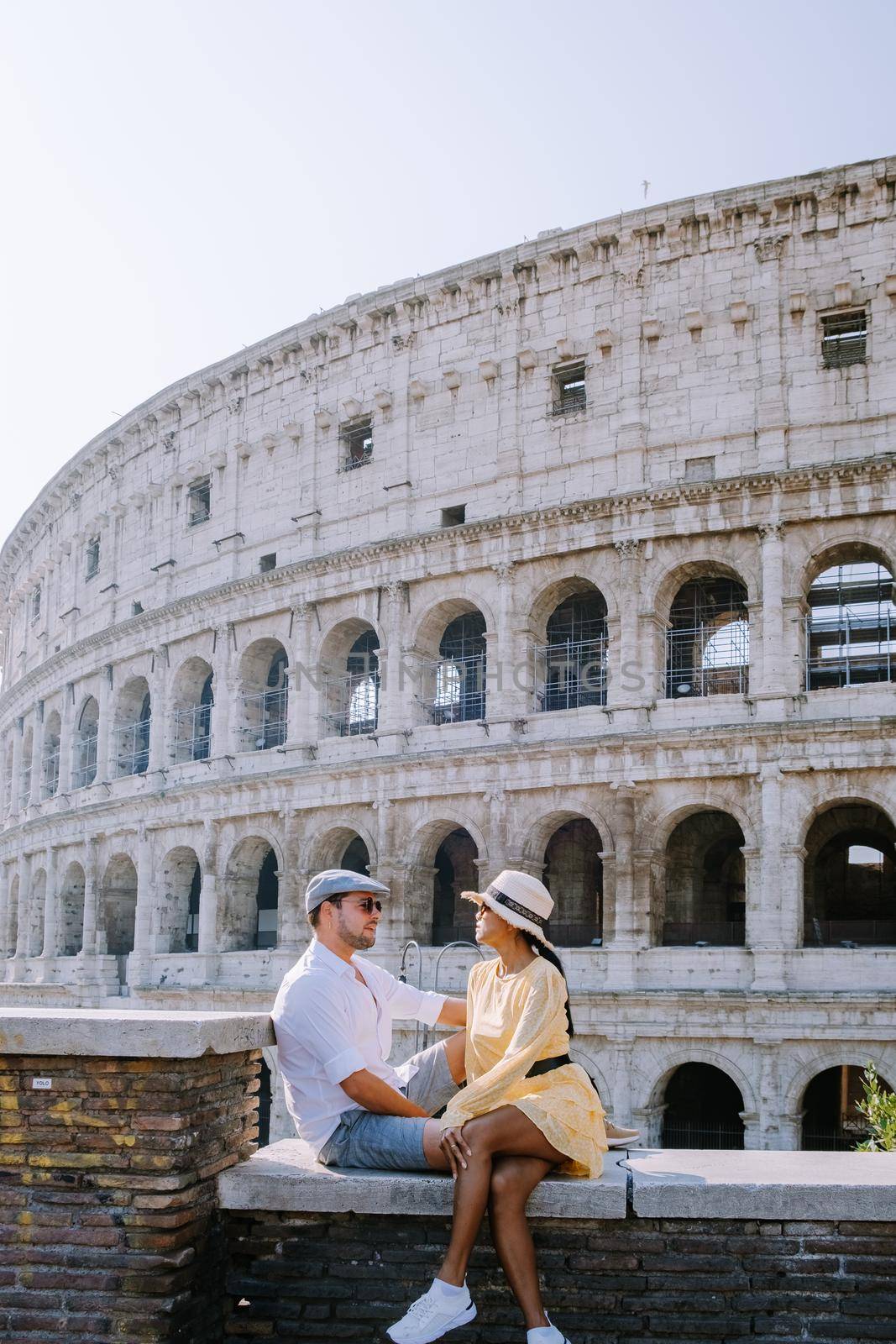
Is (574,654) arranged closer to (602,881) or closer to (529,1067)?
(602,881)

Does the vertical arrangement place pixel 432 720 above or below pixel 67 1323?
above

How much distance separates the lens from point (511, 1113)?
5.37 metres

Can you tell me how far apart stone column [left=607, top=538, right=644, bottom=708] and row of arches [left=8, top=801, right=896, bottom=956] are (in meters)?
2.04

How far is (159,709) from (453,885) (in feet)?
25.3

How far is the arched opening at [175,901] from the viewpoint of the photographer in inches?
1102

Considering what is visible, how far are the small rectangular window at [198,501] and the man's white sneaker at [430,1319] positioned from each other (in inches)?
994

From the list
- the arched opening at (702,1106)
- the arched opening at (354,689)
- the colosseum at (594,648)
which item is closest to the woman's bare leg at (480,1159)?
the colosseum at (594,648)

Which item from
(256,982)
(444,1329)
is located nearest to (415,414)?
(256,982)

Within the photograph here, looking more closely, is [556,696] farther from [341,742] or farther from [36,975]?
[36,975]

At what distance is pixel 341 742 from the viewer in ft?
80.3

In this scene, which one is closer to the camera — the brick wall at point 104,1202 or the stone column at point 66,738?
the brick wall at point 104,1202

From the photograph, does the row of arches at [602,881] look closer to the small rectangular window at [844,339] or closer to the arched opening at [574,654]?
the arched opening at [574,654]

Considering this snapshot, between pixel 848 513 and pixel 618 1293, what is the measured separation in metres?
16.6

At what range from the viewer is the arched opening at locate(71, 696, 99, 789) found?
32.5 metres
